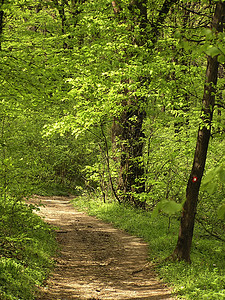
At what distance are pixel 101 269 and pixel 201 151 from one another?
328cm

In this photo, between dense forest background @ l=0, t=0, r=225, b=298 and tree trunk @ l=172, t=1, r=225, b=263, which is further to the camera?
dense forest background @ l=0, t=0, r=225, b=298

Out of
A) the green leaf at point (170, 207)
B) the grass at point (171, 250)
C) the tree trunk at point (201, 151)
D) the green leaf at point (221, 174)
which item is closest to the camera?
the green leaf at point (170, 207)

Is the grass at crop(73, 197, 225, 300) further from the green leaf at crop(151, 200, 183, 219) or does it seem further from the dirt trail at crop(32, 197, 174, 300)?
the green leaf at crop(151, 200, 183, 219)

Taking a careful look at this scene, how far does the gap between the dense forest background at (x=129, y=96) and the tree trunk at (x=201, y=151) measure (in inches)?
0.8

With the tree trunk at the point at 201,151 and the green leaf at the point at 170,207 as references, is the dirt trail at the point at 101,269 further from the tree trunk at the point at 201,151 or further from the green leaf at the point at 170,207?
the green leaf at the point at 170,207

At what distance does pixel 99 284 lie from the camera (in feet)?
19.7

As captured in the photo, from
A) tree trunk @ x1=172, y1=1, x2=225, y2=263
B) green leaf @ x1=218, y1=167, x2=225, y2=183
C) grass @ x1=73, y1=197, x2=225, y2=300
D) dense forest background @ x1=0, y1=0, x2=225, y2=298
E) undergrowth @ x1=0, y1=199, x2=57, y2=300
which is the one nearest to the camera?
green leaf @ x1=218, y1=167, x2=225, y2=183

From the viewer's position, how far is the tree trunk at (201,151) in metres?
6.06

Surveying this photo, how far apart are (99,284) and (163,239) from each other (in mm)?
2902

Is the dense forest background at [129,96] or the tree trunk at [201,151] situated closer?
the tree trunk at [201,151]

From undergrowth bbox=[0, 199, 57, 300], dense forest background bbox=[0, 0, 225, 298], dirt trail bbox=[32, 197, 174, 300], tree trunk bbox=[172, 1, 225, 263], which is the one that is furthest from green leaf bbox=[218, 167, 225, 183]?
tree trunk bbox=[172, 1, 225, 263]

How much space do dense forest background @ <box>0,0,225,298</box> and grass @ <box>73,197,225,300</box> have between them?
17.4 inches

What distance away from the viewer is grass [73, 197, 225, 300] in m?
5.37

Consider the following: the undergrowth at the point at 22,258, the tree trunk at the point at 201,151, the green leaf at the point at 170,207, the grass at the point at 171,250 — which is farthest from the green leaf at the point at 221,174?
the tree trunk at the point at 201,151
